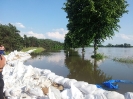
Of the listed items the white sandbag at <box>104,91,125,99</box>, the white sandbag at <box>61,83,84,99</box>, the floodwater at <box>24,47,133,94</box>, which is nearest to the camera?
the white sandbag at <box>104,91,125,99</box>

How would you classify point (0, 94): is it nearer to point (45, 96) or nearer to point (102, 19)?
point (45, 96)

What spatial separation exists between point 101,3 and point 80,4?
7.21 feet

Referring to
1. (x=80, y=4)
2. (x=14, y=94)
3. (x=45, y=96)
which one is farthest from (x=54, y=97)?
(x=80, y=4)

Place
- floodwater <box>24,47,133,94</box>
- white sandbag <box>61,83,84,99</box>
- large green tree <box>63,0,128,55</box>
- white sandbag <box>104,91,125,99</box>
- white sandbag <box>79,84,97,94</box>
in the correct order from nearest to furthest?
1. white sandbag <box>104,91,125,99</box>
2. white sandbag <box>61,83,84,99</box>
3. white sandbag <box>79,84,97,94</box>
4. floodwater <box>24,47,133,94</box>
5. large green tree <box>63,0,128,55</box>

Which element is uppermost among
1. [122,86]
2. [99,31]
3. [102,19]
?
[102,19]

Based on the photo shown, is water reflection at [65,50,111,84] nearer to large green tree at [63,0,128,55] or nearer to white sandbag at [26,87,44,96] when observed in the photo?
white sandbag at [26,87,44,96]

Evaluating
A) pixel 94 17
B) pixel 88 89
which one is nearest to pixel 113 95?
pixel 88 89

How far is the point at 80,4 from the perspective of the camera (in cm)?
1513

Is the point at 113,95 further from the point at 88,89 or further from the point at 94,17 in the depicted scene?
the point at 94,17

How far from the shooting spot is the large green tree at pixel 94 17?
1377 centimetres

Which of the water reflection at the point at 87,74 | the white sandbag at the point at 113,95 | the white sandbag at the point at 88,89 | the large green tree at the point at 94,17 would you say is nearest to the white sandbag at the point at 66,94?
the white sandbag at the point at 88,89

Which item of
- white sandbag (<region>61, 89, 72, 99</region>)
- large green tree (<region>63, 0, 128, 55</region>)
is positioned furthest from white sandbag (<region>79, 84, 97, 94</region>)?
large green tree (<region>63, 0, 128, 55</region>)

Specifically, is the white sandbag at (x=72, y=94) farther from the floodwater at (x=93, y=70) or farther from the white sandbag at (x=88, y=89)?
the floodwater at (x=93, y=70)

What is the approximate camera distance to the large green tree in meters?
13.8
